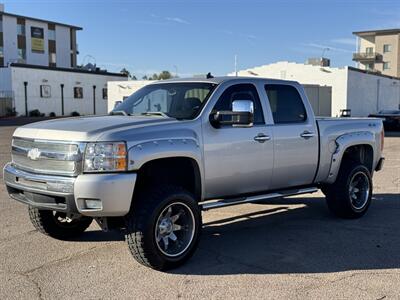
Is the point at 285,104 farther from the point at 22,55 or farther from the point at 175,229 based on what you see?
the point at 22,55

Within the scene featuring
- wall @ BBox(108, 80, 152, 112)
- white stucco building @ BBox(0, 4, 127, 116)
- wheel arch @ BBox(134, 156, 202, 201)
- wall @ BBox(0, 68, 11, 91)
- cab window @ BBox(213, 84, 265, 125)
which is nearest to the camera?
wheel arch @ BBox(134, 156, 202, 201)

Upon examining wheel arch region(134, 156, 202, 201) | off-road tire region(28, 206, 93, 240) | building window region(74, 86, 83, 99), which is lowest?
off-road tire region(28, 206, 93, 240)

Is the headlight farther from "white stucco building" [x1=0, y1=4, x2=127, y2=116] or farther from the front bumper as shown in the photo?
"white stucco building" [x1=0, y1=4, x2=127, y2=116]

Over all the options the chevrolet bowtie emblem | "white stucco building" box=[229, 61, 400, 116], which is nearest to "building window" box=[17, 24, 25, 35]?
"white stucco building" box=[229, 61, 400, 116]

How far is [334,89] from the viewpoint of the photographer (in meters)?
41.7

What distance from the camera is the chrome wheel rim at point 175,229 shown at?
544 cm

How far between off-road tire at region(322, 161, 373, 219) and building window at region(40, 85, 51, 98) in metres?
50.8

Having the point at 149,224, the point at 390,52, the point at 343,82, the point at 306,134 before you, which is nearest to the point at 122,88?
the point at 343,82

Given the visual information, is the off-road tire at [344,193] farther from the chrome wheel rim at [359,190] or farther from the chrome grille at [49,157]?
the chrome grille at [49,157]

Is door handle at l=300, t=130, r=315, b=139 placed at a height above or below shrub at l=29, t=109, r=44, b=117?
above

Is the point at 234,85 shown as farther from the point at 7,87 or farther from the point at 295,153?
the point at 7,87

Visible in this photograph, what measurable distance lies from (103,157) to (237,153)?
1778 millimetres

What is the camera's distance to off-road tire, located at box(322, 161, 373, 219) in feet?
25.1

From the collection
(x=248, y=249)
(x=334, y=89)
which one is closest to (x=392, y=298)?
(x=248, y=249)
